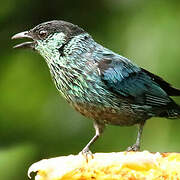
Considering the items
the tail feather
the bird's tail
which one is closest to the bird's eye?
the tail feather

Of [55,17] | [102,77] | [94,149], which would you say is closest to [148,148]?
[94,149]

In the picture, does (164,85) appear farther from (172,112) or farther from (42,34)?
(42,34)

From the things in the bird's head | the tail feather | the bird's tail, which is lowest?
the bird's tail

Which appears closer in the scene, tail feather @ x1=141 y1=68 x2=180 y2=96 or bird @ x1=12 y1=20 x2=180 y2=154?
bird @ x1=12 y1=20 x2=180 y2=154

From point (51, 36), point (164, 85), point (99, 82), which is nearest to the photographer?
point (99, 82)

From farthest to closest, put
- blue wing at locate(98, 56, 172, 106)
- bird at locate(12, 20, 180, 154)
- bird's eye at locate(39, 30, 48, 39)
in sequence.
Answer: bird's eye at locate(39, 30, 48, 39), blue wing at locate(98, 56, 172, 106), bird at locate(12, 20, 180, 154)

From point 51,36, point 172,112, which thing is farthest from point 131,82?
point 51,36

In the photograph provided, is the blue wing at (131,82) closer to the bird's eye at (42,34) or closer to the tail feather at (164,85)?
the tail feather at (164,85)

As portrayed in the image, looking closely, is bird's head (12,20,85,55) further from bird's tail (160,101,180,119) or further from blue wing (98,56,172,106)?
bird's tail (160,101,180,119)

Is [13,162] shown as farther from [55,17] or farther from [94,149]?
[55,17]
